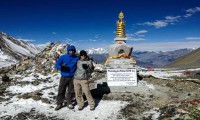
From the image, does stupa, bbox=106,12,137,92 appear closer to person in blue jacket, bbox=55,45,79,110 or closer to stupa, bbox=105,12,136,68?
stupa, bbox=105,12,136,68

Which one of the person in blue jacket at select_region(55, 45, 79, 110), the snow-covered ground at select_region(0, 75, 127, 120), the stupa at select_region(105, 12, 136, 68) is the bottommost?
the snow-covered ground at select_region(0, 75, 127, 120)

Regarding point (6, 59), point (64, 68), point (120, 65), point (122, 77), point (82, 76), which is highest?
point (6, 59)

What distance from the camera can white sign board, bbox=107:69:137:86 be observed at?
1538 cm

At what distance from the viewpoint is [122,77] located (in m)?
15.5

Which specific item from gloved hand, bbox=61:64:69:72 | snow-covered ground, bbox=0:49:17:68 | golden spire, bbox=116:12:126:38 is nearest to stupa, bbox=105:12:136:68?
golden spire, bbox=116:12:126:38

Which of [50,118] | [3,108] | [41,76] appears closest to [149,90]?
[50,118]

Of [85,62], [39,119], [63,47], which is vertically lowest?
[39,119]

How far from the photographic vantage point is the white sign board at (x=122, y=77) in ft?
50.5

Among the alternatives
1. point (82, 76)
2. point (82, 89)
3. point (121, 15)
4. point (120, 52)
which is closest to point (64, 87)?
point (82, 89)

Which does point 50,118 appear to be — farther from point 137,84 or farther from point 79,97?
point 137,84

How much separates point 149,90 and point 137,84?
77 cm

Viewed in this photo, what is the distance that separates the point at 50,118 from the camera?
1063 cm

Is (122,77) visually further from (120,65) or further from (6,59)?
(6,59)

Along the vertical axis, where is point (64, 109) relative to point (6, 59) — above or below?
below
